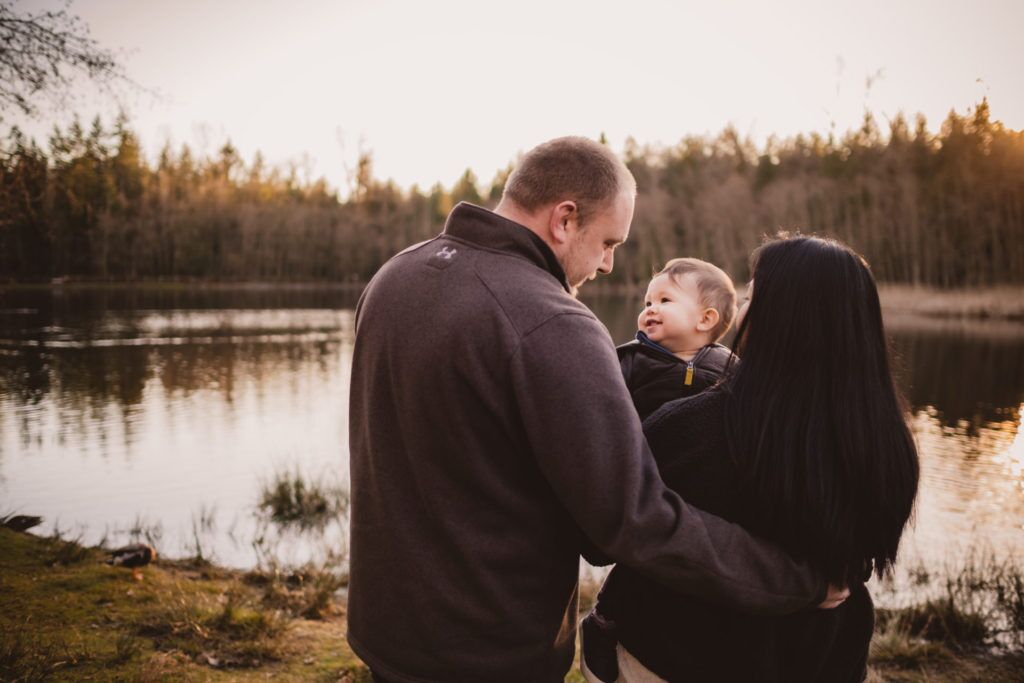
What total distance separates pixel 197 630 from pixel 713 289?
3.39 meters

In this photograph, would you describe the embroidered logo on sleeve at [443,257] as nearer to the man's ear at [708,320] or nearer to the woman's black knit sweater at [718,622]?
the woman's black knit sweater at [718,622]

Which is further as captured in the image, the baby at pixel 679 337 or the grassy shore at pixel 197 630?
the grassy shore at pixel 197 630

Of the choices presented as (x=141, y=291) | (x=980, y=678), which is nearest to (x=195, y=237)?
(x=141, y=291)

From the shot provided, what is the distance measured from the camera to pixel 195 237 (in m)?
63.2

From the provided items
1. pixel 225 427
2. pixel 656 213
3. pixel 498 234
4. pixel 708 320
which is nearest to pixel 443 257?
pixel 498 234

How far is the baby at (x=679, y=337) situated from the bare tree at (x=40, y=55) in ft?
17.0

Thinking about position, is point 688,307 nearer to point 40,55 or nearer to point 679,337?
point 679,337

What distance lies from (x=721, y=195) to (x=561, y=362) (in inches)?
2297

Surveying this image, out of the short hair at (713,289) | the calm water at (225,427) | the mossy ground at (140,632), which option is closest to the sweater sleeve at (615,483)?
the calm water at (225,427)

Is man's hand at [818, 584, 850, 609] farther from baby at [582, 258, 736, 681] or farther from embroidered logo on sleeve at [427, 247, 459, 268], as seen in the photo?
embroidered logo on sleeve at [427, 247, 459, 268]

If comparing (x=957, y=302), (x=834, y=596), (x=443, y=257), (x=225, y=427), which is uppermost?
(x=443, y=257)

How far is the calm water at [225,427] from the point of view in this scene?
348 inches

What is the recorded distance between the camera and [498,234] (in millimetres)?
1693

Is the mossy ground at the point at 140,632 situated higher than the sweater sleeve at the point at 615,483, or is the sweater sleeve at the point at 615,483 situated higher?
the sweater sleeve at the point at 615,483
